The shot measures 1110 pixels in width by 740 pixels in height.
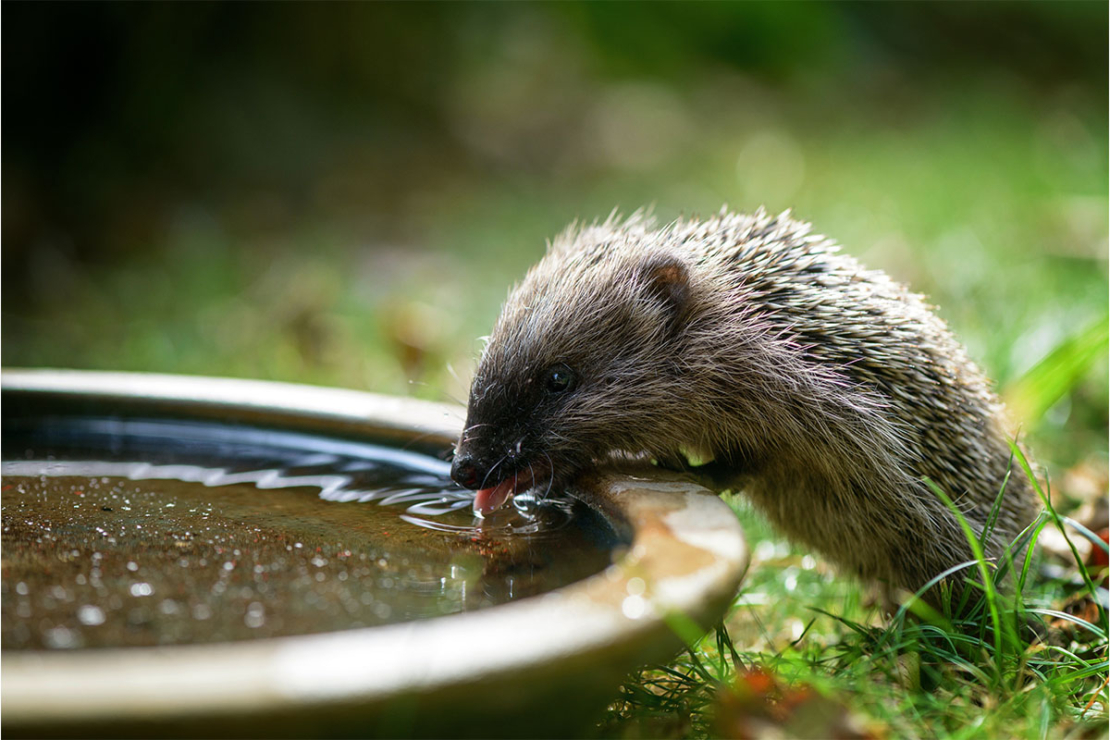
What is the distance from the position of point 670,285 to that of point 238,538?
1.43 metres

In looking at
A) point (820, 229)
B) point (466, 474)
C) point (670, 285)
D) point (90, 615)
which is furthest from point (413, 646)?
point (820, 229)

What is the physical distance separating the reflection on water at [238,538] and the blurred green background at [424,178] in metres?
0.70

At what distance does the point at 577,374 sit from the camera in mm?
3004

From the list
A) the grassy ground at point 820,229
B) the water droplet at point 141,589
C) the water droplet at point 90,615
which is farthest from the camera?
the grassy ground at point 820,229

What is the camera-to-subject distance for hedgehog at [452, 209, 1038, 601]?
288 cm

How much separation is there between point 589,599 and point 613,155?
11.3m

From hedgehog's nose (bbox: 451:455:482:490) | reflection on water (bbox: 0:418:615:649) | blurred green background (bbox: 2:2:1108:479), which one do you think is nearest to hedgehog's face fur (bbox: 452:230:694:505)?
hedgehog's nose (bbox: 451:455:482:490)

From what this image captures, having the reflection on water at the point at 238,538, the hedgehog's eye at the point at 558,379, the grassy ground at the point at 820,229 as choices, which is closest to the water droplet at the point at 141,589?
the reflection on water at the point at 238,538

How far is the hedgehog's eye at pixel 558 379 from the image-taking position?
2.99m

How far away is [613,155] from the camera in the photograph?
12594 millimetres

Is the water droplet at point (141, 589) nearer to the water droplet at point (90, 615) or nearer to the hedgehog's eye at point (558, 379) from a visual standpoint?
the water droplet at point (90, 615)

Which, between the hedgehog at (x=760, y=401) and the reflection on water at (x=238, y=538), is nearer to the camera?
the reflection on water at (x=238, y=538)

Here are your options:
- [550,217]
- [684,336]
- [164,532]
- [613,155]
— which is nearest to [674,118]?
[613,155]

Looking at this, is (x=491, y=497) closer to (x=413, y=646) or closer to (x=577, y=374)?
(x=577, y=374)
